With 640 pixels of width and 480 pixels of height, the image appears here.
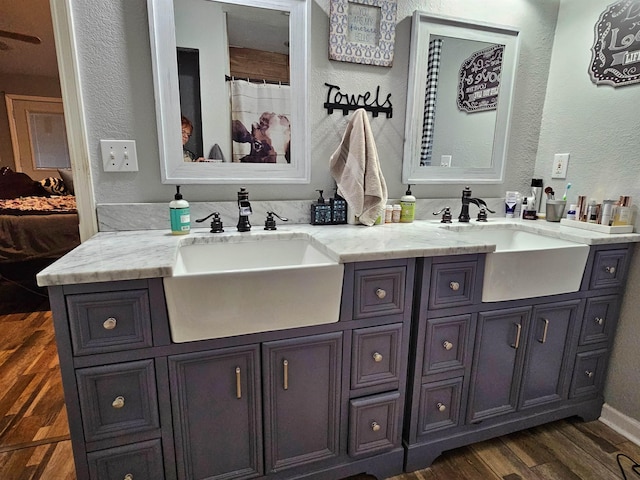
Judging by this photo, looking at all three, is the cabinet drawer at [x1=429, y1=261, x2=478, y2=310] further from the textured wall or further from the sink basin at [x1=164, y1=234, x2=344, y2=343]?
the textured wall

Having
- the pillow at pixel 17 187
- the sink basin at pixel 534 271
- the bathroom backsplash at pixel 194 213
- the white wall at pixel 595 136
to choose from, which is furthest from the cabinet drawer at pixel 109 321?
the pillow at pixel 17 187

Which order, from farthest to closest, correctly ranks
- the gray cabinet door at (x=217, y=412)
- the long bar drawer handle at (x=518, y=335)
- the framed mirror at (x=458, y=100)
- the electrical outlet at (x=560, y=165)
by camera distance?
the electrical outlet at (x=560, y=165) < the framed mirror at (x=458, y=100) < the long bar drawer handle at (x=518, y=335) < the gray cabinet door at (x=217, y=412)

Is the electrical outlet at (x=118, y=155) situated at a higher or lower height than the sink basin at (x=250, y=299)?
higher

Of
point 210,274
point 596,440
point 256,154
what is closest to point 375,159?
point 256,154

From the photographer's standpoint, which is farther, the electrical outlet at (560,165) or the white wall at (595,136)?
the electrical outlet at (560,165)

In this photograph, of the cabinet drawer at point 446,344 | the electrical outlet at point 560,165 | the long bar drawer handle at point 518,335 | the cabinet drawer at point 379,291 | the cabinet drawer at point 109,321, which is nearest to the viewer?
the cabinet drawer at point 109,321

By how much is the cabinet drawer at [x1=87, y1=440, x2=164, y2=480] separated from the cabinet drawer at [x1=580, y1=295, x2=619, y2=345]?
163cm

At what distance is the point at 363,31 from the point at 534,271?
3.84 ft

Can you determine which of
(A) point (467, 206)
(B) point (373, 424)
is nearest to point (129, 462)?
(B) point (373, 424)

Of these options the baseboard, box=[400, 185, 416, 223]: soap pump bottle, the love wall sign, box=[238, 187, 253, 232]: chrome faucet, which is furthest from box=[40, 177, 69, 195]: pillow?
the baseboard

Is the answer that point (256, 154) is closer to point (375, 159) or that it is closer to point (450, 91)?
point (375, 159)

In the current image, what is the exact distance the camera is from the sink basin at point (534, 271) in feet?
3.96

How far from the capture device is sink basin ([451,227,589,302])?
121cm

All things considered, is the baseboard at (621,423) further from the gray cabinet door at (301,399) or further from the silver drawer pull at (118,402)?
the silver drawer pull at (118,402)
